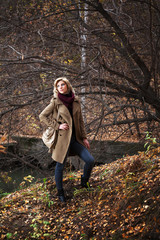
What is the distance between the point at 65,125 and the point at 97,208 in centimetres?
126

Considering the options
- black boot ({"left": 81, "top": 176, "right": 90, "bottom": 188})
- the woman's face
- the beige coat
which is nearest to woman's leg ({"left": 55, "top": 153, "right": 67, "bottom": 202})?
the beige coat

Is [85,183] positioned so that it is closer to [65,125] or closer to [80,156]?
[80,156]

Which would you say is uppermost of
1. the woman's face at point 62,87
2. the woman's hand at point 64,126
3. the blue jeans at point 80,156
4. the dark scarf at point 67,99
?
the woman's face at point 62,87

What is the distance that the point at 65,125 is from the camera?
4.29 meters

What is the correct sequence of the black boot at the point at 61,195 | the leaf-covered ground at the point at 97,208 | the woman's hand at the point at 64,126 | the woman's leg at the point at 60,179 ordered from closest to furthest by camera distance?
the leaf-covered ground at the point at 97,208 < the woman's hand at the point at 64,126 < the woman's leg at the point at 60,179 < the black boot at the point at 61,195

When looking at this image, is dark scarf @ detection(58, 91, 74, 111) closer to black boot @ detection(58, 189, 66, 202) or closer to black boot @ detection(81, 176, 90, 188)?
black boot @ detection(81, 176, 90, 188)

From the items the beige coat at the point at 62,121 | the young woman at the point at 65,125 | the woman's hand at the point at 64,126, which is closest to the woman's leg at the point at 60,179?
the young woman at the point at 65,125

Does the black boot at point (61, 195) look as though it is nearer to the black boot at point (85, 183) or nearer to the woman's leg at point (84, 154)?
the black boot at point (85, 183)

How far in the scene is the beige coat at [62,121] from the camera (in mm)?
4328

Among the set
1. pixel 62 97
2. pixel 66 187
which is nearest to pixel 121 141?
pixel 66 187

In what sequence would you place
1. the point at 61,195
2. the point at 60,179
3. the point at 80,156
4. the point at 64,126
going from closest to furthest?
the point at 64,126 → the point at 80,156 → the point at 60,179 → the point at 61,195

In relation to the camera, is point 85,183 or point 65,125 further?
point 85,183

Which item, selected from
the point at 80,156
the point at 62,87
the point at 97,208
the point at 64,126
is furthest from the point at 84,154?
the point at 62,87

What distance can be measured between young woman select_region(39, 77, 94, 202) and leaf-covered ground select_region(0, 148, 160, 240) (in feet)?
1.40
